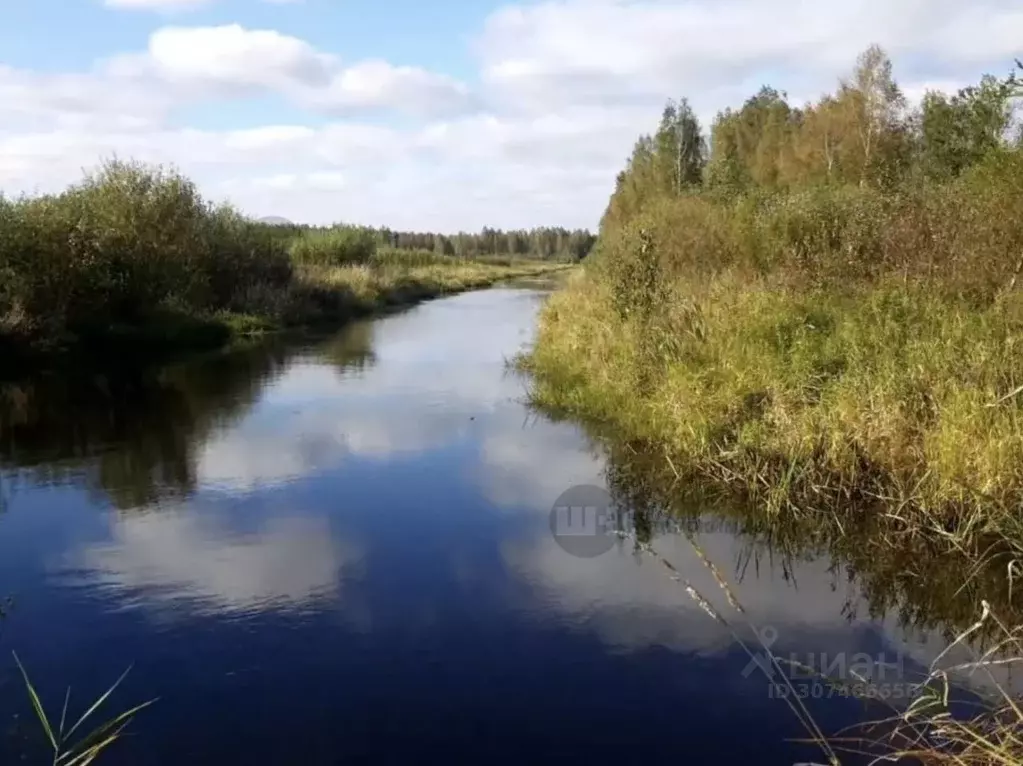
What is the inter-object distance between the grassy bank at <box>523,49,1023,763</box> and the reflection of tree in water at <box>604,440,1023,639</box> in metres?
0.04

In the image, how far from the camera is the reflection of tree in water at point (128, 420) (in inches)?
403

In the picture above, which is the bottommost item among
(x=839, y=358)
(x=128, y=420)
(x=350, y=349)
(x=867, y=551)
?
(x=867, y=551)

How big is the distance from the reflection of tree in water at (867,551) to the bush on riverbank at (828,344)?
0.24m

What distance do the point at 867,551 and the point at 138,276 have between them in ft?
64.3

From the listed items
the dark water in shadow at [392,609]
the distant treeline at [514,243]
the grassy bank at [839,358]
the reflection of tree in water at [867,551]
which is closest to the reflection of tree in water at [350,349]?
the grassy bank at [839,358]

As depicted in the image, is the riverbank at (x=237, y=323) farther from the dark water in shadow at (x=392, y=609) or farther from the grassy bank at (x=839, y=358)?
the grassy bank at (x=839, y=358)

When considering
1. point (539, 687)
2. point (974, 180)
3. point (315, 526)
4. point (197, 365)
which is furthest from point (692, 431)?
point (197, 365)

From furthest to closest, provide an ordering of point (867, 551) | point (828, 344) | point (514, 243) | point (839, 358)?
point (514, 243) < point (828, 344) < point (839, 358) < point (867, 551)

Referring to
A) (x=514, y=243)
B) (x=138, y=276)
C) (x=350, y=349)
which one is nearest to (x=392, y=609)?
(x=350, y=349)

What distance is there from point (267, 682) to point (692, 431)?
6.00 metres

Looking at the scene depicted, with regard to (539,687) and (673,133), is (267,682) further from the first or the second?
(673,133)

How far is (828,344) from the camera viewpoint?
10305 millimetres

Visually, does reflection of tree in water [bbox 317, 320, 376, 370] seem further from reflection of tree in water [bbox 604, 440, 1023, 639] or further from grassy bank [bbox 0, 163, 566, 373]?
reflection of tree in water [bbox 604, 440, 1023, 639]

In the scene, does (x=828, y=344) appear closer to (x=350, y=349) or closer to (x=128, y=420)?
(x=128, y=420)
